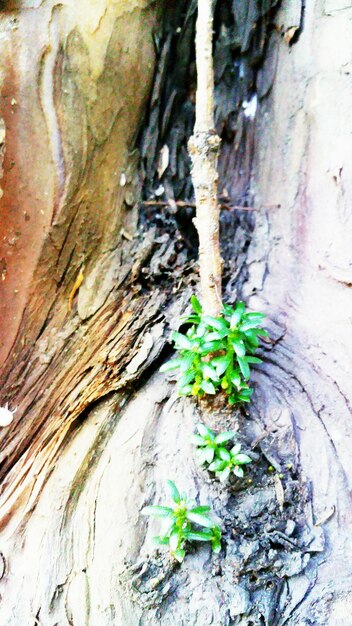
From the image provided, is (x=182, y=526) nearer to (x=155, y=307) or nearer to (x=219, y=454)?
(x=219, y=454)

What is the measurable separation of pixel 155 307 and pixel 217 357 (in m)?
0.30

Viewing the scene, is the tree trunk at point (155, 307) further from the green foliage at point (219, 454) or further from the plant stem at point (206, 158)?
the plant stem at point (206, 158)

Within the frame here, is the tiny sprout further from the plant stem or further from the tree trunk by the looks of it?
the plant stem

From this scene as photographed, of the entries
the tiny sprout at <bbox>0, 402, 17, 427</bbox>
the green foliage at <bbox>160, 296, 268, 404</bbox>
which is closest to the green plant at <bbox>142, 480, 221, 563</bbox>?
the green foliage at <bbox>160, 296, 268, 404</bbox>

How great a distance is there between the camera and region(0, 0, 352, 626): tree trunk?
1332 mm

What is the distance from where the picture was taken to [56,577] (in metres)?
1.37

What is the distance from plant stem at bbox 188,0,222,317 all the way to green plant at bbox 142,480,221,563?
1.65ft

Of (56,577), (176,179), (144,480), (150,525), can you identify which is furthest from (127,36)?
(56,577)

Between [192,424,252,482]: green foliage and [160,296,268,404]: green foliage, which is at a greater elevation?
[160,296,268,404]: green foliage

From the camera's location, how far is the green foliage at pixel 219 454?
1356mm

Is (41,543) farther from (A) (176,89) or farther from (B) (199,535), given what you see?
(A) (176,89)

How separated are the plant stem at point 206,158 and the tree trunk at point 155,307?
0.19 m

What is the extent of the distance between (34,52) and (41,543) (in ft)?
4.27

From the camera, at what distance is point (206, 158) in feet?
4.97
